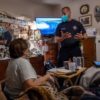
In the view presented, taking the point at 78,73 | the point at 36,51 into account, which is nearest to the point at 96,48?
the point at 36,51

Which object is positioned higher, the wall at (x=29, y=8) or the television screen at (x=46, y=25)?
the wall at (x=29, y=8)

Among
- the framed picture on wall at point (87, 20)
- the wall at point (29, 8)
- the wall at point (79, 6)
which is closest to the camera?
the wall at point (29, 8)

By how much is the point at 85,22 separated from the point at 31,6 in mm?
1575

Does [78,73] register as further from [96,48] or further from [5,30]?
[96,48]

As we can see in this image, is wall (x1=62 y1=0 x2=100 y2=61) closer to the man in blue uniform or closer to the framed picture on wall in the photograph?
the framed picture on wall

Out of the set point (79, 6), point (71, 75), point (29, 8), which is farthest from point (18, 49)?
point (79, 6)

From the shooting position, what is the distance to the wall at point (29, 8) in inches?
215

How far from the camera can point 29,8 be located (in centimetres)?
608

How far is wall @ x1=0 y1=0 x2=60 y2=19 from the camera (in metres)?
5.47

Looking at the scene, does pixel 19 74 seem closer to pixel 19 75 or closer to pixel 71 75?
pixel 19 75

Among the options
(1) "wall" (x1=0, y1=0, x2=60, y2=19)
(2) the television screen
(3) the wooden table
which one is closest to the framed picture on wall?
(2) the television screen

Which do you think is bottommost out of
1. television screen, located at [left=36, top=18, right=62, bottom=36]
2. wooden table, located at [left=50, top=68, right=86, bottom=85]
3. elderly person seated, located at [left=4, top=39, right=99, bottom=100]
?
wooden table, located at [left=50, top=68, right=86, bottom=85]

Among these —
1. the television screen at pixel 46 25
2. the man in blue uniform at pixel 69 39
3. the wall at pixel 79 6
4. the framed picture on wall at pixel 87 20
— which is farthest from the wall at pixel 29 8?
the man in blue uniform at pixel 69 39

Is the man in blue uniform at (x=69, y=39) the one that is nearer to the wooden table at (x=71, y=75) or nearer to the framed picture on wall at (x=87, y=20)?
the wooden table at (x=71, y=75)
